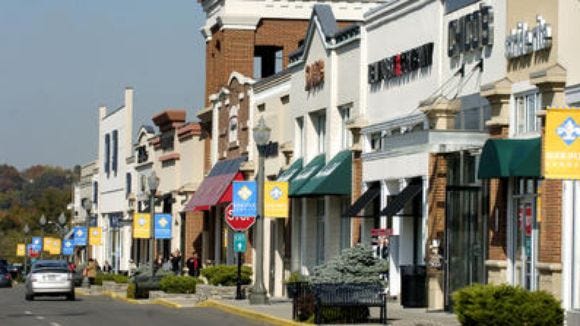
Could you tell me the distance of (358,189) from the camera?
4600 centimetres

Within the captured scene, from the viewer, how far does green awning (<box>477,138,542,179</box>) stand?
31656 millimetres

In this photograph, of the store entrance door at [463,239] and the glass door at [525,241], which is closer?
the glass door at [525,241]

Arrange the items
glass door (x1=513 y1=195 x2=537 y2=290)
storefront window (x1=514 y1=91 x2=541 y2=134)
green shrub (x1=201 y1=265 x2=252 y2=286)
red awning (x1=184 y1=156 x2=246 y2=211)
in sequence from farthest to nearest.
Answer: red awning (x1=184 y1=156 x2=246 y2=211), green shrub (x1=201 y1=265 x2=252 y2=286), glass door (x1=513 y1=195 x2=537 y2=290), storefront window (x1=514 y1=91 x2=541 y2=134)

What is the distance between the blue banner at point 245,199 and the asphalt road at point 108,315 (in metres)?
3.05

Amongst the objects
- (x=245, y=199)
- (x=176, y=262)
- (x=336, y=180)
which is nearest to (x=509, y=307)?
(x=245, y=199)

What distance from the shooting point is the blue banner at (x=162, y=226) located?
203ft

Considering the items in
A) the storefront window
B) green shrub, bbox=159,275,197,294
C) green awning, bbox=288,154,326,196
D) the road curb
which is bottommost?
the road curb

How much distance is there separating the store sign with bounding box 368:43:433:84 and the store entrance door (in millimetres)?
4773

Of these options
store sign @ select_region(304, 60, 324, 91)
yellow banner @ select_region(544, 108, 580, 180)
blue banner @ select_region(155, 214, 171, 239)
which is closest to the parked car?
blue banner @ select_region(155, 214, 171, 239)

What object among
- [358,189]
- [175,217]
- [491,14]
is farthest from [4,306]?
[175,217]

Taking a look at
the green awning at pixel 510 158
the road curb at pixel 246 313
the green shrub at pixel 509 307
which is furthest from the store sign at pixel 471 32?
the green shrub at pixel 509 307

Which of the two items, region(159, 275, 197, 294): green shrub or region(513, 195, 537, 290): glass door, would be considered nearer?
region(513, 195, 537, 290): glass door

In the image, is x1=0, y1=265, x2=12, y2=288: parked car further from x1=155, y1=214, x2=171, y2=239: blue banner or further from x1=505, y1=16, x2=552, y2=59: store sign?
x1=505, y1=16, x2=552, y2=59: store sign

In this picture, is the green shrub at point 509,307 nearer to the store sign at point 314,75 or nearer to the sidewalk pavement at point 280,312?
the sidewalk pavement at point 280,312
